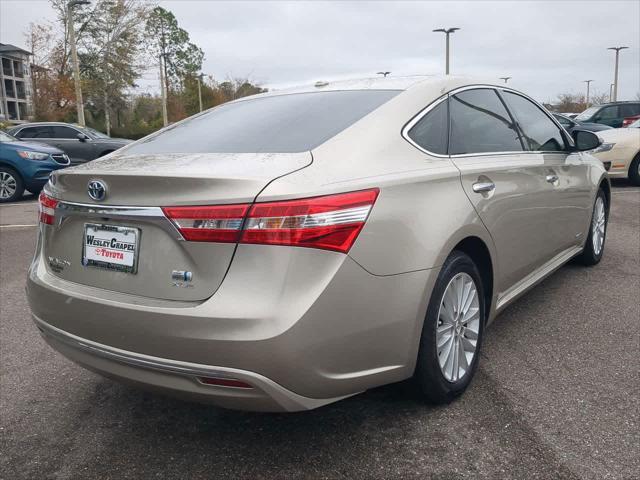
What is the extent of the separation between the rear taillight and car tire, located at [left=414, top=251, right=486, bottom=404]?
2.06 ft

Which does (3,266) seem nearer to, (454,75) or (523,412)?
(454,75)

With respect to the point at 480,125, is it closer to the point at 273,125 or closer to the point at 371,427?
the point at 273,125

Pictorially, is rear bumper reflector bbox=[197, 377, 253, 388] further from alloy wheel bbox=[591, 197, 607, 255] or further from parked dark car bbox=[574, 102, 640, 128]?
parked dark car bbox=[574, 102, 640, 128]

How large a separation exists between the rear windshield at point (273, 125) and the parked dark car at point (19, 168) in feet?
28.2

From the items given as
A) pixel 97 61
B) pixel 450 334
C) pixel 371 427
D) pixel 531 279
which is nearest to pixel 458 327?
pixel 450 334

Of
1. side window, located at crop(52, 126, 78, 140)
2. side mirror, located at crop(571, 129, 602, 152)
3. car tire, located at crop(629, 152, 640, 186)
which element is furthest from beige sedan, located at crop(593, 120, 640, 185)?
side window, located at crop(52, 126, 78, 140)

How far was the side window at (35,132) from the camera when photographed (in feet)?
46.3

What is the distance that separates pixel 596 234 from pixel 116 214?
419 centimetres

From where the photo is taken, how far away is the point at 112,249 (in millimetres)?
2232

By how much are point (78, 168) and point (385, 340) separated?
1.48 m

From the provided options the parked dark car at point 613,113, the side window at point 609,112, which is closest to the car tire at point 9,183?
the parked dark car at point 613,113

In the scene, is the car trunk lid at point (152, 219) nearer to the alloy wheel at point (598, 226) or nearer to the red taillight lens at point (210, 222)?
the red taillight lens at point (210, 222)

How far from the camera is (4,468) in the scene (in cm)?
235

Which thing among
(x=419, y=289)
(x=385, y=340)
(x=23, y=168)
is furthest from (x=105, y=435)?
(x=23, y=168)
